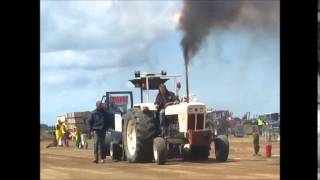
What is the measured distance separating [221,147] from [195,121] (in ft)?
0.74

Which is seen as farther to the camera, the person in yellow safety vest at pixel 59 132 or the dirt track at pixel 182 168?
the dirt track at pixel 182 168

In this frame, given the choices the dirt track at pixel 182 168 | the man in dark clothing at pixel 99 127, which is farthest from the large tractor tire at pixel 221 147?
the man in dark clothing at pixel 99 127

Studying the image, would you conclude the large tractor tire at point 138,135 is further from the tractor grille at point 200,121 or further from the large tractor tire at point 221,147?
the large tractor tire at point 221,147

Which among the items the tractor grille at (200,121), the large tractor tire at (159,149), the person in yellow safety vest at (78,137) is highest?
the tractor grille at (200,121)

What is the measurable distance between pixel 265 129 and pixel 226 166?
0.32 m

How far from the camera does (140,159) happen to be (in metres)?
3.58

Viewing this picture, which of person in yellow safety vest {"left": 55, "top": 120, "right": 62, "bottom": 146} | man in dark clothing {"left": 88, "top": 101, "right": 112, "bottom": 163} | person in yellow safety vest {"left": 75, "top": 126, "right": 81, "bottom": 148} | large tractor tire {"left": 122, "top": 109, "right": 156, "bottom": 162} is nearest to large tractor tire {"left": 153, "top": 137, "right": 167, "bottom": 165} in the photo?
large tractor tire {"left": 122, "top": 109, "right": 156, "bottom": 162}

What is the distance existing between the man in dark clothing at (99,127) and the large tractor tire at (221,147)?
0.66 metres

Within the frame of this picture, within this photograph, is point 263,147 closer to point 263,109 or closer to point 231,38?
point 263,109

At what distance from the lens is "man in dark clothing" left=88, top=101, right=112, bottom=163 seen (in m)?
3.48

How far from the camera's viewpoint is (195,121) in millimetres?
3543

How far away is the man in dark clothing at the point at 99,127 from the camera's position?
348cm
